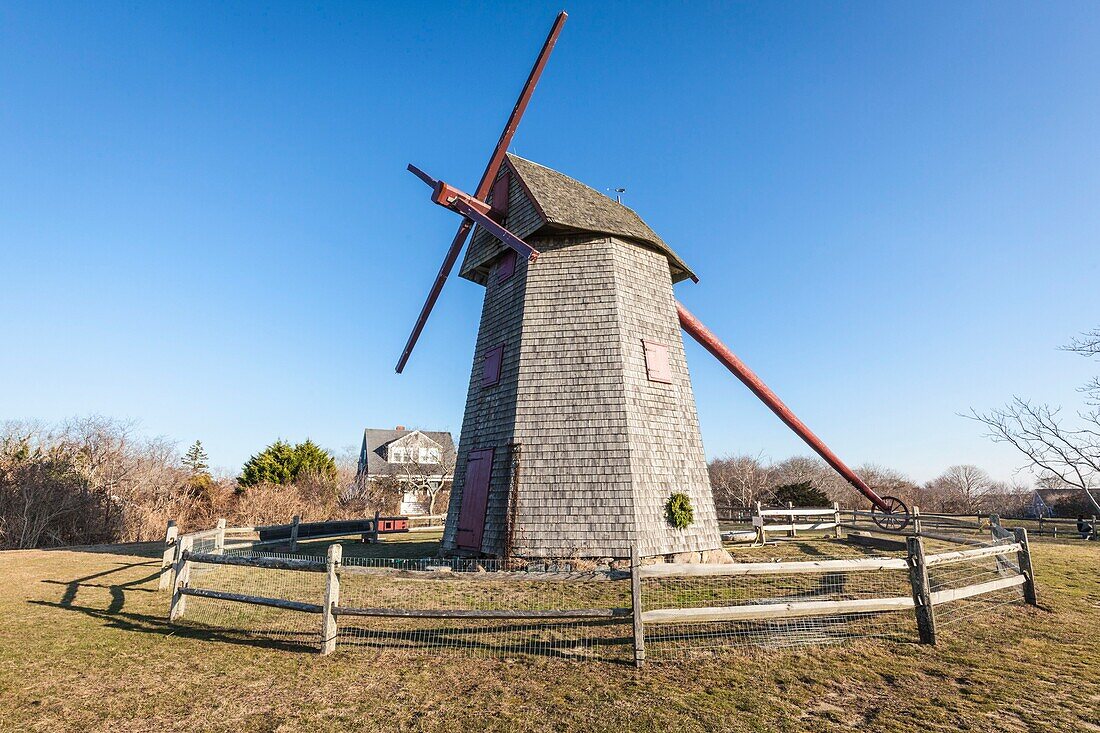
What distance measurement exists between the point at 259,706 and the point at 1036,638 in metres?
8.81

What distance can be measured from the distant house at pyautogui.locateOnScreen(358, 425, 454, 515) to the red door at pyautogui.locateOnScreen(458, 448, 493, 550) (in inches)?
1048

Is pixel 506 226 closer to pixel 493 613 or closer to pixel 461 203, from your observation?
pixel 461 203

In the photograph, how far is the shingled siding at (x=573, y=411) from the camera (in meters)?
10.6

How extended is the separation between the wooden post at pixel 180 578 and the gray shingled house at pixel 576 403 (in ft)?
16.7

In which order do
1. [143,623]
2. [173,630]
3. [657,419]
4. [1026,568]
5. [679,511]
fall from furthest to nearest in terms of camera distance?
[657,419] → [679,511] → [1026,568] → [143,623] → [173,630]

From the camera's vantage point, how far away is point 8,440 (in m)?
20.9

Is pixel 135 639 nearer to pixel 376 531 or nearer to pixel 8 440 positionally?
pixel 376 531

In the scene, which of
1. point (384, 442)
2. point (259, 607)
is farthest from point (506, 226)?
point (384, 442)

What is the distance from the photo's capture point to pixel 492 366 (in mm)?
13000

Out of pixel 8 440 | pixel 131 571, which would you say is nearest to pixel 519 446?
pixel 131 571

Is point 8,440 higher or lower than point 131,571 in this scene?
higher

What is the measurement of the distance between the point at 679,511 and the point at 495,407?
4.58m

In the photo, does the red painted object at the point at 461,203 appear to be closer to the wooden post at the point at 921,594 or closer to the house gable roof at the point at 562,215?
the house gable roof at the point at 562,215

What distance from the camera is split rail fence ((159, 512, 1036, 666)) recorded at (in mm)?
6223
